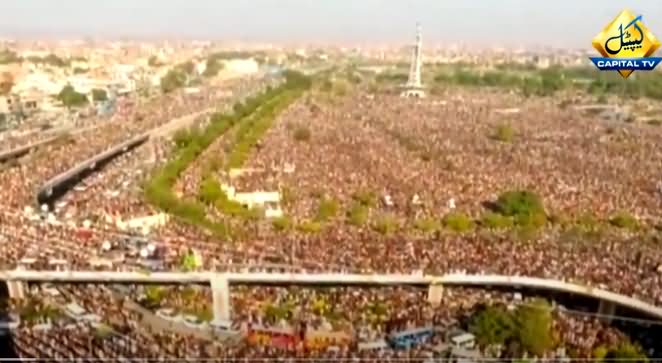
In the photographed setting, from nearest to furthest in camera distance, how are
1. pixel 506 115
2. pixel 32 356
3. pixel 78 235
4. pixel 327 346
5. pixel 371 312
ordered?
pixel 32 356 → pixel 327 346 → pixel 371 312 → pixel 78 235 → pixel 506 115

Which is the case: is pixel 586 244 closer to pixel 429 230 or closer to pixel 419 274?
pixel 429 230

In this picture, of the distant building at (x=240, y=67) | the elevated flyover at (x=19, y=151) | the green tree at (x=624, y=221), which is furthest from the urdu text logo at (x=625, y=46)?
the distant building at (x=240, y=67)

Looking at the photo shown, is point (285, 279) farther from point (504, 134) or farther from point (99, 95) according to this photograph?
point (99, 95)

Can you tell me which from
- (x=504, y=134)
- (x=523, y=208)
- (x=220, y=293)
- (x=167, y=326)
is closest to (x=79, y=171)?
(x=220, y=293)

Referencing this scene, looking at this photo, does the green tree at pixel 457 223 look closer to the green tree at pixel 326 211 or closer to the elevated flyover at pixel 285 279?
the green tree at pixel 326 211

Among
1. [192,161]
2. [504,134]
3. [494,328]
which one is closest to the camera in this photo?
[494,328]

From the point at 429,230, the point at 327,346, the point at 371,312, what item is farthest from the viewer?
the point at 429,230

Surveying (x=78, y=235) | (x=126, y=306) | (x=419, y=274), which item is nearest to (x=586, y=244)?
(x=419, y=274)
